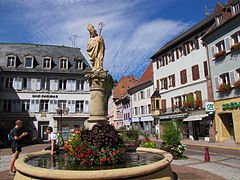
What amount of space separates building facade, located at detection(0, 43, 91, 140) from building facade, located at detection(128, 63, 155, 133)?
11.4 metres

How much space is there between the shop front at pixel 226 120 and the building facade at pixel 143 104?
1428 cm

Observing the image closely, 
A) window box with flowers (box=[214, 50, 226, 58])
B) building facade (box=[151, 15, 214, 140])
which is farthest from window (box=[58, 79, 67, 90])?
window box with flowers (box=[214, 50, 226, 58])

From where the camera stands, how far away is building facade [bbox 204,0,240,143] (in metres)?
19.8

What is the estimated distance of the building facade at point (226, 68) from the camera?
19844mm

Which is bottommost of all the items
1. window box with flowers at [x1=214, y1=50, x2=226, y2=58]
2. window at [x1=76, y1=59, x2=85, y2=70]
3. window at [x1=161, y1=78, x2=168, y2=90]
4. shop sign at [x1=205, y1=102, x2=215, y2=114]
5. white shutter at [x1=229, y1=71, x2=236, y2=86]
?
shop sign at [x1=205, y1=102, x2=215, y2=114]

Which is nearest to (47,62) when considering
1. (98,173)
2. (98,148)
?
(98,148)

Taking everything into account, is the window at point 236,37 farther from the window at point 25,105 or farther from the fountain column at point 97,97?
the window at point 25,105

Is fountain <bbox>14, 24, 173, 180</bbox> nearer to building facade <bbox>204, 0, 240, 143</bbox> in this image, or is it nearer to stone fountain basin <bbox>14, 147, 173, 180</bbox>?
stone fountain basin <bbox>14, 147, 173, 180</bbox>

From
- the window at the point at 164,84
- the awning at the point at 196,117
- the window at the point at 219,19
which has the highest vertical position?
the window at the point at 219,19

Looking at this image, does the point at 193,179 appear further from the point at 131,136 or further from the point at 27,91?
the point at 27,91

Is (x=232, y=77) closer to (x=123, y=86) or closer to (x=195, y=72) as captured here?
(x=195, y=72)

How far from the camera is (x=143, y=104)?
38.8 meters

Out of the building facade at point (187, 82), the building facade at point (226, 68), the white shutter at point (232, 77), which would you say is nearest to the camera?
the building facade at point (226, 68)

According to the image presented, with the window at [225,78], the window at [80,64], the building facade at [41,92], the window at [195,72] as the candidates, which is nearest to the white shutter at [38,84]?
the building facade at [41,92]
